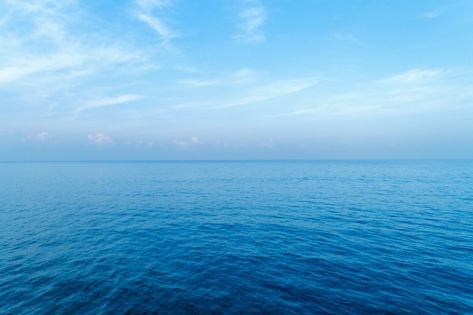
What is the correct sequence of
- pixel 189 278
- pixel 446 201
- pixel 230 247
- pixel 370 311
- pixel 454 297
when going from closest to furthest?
pixel 370 311 < pixel 454 297 < pixel 189 278 < pixel 230 247 < pixel 446 201

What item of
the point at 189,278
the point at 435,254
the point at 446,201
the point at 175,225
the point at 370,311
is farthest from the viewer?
the point at 446,201

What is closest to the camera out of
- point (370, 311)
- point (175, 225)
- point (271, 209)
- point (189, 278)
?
point (370, 311)

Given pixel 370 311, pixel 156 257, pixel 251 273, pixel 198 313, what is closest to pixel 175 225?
pixel 156 257

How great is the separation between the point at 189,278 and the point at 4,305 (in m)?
13.0

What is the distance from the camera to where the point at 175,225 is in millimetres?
35312

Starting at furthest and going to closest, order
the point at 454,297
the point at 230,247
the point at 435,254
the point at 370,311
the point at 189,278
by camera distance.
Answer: the point at 230,247 → the point at 435,254 → the point at 189,278 → the point at 454,297 → the point at 370,311

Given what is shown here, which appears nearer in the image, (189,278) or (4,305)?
(4,305)

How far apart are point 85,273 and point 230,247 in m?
14.3

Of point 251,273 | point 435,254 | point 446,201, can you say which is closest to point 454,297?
point 435,254

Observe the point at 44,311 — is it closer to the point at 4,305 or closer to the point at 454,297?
the point at 4,305

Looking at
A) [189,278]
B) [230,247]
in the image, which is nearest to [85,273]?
[189,278]

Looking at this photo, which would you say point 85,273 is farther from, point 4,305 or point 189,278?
point 189,278

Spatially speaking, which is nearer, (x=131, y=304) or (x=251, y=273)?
(x=131, y=304)

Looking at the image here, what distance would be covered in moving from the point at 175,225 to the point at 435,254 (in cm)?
3260
